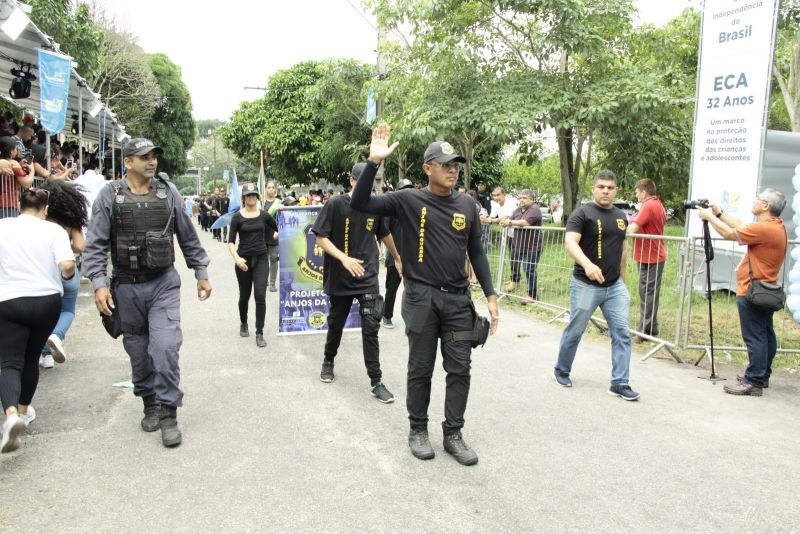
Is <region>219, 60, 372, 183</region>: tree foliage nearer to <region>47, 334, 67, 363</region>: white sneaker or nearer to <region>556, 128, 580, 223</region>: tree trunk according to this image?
<region>556, 128, 580, 223</region>: tree trunk

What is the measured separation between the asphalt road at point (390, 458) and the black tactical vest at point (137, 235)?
3.91ft

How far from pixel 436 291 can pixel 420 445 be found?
1.01 meters

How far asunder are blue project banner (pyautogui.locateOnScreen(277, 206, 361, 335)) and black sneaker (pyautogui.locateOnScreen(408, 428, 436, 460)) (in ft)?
11.2

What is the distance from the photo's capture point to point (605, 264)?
5.50 metres

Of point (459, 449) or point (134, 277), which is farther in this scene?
point (134, 277)

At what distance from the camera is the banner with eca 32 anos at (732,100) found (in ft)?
28.2

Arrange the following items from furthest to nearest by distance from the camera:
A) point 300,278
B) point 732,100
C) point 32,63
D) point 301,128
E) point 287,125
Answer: point 287,125 → point 301,128 → point 32,63 → point 732,100 → point 300,278

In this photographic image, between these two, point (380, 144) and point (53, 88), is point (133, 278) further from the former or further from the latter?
point (53, 88)

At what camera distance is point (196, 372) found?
6016 millimetres

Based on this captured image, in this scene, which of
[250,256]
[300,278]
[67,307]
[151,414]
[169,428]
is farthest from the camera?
[300,278]

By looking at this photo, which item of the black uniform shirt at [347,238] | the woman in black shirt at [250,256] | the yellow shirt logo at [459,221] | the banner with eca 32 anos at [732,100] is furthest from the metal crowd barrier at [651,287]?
the woman in black shirt at [250,256]

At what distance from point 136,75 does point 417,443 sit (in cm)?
2859

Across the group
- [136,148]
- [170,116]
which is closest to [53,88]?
[136,148]

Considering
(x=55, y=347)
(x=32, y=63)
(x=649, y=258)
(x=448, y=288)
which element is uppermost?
(x=32, y=63)
